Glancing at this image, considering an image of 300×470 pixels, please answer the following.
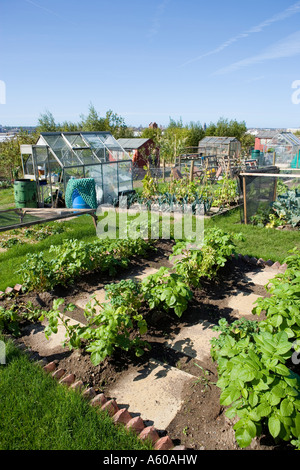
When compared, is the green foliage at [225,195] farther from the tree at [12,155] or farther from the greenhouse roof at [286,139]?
the greenhouse roof at [286,139]

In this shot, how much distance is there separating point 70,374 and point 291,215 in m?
6.73

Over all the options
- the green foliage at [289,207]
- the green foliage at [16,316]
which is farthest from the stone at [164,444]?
the green foliage at [289,207]

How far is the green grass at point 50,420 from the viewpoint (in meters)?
2.15

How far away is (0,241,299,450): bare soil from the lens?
2234 millimetres

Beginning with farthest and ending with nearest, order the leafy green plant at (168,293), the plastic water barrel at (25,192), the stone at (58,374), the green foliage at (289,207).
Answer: the plastic water barrel at (25,192)
the green foliage at (289,207)
the leafy green plant at (168,293)
the stone at (58,374)

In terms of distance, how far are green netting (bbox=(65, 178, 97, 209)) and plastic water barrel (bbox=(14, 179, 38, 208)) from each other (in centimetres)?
122

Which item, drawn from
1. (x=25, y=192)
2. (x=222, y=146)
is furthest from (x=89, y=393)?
(x=222, y=146)

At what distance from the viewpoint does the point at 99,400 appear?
2.48 meters

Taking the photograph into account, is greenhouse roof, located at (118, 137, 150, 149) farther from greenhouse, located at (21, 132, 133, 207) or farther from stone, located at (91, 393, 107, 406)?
stone, located at (91, 393, 107, 406)

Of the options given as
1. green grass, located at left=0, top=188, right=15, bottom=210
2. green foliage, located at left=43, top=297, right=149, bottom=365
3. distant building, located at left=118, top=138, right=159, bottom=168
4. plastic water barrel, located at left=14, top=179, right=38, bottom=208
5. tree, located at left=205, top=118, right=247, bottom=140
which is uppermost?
tree, located at left=205, top=118, right=247, bottom=140

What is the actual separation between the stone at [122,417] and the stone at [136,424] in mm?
58

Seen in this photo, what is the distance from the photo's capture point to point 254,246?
Result: 6.41 m

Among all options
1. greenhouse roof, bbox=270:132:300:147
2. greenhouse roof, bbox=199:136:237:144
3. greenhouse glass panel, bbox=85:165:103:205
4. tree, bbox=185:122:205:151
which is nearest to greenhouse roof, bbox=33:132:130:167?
greenhouse glass panel, bbox=85:165:103:205
